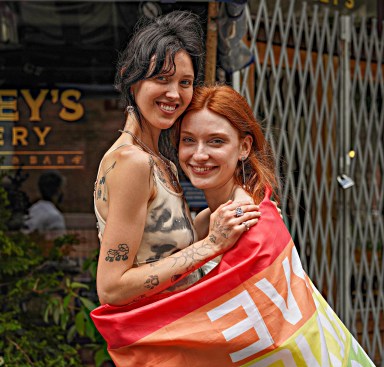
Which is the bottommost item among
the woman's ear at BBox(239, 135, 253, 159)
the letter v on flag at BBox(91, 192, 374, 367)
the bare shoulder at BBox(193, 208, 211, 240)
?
the letter v on flag at BBox(91, 192, 374, 367)

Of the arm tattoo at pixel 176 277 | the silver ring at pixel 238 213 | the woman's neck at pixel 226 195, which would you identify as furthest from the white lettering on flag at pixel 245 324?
the woman's neck at pixel 226 195

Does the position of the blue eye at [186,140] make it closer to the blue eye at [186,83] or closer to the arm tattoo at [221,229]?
the blue eye at [186,83]

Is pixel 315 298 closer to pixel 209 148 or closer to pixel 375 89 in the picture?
pixel 209 148

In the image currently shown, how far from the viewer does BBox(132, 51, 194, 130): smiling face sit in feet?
8.13

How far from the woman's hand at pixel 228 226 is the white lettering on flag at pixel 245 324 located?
0.19 meters

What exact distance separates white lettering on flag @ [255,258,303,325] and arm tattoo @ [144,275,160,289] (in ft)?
1.18

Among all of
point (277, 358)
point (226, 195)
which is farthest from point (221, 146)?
point (277, 358)

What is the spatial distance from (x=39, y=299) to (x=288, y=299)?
332cm

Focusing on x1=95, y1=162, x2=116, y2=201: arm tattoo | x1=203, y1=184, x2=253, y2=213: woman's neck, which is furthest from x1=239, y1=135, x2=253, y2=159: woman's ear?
x1=95, y1=162, x2=116, y2=201: arm tattoo

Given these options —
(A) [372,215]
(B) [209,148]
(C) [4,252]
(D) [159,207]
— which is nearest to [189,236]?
(D) [159,207]

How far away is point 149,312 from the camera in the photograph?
240 cm

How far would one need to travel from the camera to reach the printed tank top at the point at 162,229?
2.48m

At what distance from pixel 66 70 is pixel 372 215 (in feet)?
9.97

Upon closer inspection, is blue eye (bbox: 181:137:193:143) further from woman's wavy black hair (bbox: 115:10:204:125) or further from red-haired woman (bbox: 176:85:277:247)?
woman's wavy black hair (bbox: 115:10:204:125)
